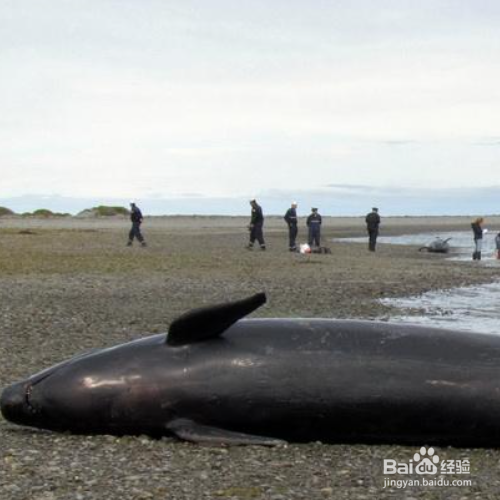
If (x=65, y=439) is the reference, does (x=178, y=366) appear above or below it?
above

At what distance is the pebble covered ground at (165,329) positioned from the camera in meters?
6.84

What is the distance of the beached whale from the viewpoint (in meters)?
7.96

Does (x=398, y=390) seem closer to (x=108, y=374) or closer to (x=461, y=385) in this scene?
(x=461, y=385)

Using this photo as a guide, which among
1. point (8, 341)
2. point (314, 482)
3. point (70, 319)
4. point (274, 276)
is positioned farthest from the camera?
point (274, 276)

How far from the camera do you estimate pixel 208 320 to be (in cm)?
809

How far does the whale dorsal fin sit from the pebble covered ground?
2.58 ft

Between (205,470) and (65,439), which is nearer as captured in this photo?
(205,470)

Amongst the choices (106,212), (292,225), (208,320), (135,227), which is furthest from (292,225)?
(106,212)

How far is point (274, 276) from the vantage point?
24.8 meters

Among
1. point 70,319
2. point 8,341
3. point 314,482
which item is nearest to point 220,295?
point 70,319

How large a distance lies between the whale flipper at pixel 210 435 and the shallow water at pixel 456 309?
6.59 metres

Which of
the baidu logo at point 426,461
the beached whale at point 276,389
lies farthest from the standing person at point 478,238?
the baidu logo at point 426,461

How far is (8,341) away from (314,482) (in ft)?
21.8

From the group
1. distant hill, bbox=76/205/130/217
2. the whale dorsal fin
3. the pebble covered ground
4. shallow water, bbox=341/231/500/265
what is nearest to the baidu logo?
the pebble covered ground
